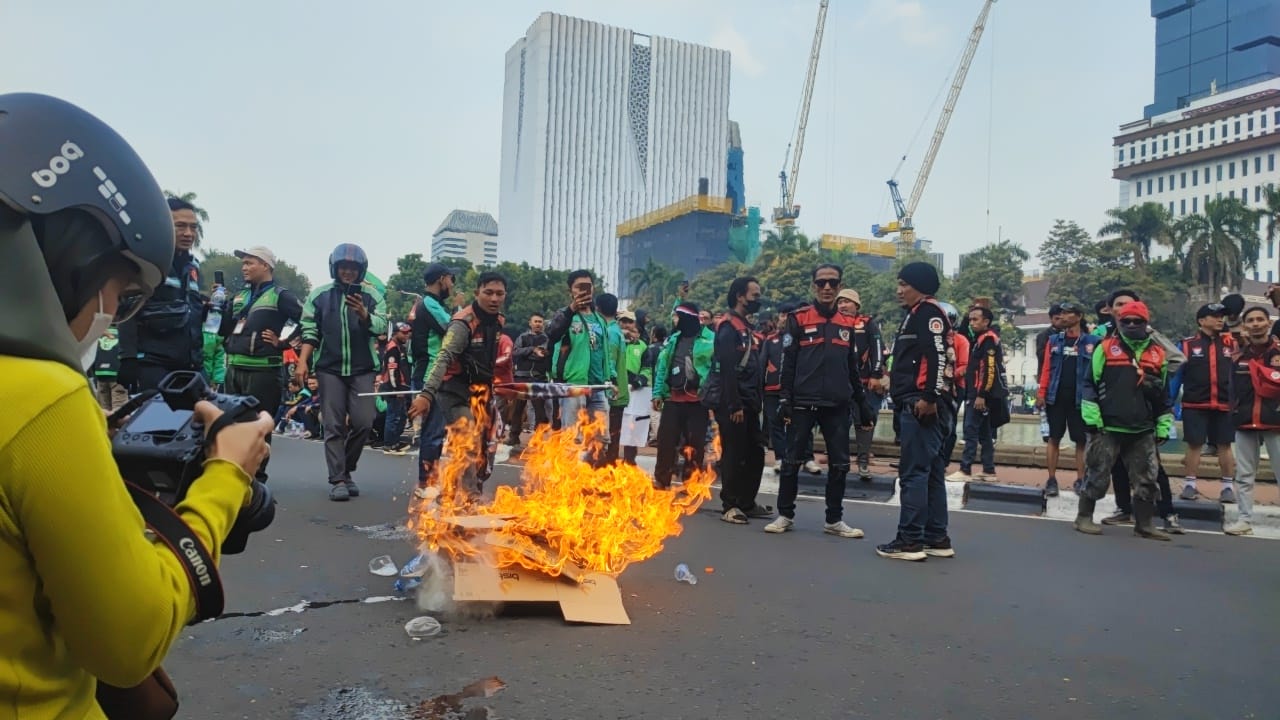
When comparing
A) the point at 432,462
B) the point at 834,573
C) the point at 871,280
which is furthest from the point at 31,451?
the point at 871,280

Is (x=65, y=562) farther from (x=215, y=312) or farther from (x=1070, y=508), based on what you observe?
(x=1070, y=508)

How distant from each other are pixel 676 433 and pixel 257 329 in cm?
428

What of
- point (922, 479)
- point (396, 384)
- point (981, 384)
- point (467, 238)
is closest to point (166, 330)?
point (922, 479)

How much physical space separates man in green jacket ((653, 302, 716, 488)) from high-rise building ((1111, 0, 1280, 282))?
81.7 metres

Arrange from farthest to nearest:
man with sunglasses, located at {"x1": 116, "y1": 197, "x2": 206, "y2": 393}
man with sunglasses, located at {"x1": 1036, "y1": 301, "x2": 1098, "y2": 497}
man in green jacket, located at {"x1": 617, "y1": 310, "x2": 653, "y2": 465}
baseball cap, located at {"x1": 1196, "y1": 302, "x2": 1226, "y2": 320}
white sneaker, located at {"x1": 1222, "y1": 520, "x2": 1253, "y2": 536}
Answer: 1. man in green jacket, located at {"x1": 617, "y1": 310, "x2": 653, "y2": 465}
2. baseball cap, located at {"x1": 1196, "y1": 302, "x2": 1226, "y2": 320}
3. man with sunglasses, located at {"x1": 1036, "y1": 301, "x2": 1098, "y2": 497}
4. white sneaker, located at {"x1": 1222, "y1": 520, "x2": 1253, "y2": 536}
5. man with sunglasses, located at {"x1": 116, "y1": 197, "x2": 206, "y2": 393}

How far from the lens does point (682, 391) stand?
9.23m

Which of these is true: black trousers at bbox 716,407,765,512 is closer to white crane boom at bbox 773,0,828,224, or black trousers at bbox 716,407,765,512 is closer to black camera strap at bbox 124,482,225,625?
black camera strap at bbox 124,482,225,625

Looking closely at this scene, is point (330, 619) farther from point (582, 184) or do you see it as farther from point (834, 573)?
point (582, 184)

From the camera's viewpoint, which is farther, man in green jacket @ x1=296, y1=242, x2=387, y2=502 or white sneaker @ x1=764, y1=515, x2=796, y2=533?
man in green jacket @ x1=296, y1=242, x2=387, y2=502

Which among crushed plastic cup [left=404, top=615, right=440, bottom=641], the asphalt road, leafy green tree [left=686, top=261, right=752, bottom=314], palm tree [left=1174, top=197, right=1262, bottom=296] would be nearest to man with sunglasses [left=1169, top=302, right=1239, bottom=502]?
the asphalt road

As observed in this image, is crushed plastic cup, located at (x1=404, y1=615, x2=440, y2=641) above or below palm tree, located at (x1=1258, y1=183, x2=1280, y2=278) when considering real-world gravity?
below

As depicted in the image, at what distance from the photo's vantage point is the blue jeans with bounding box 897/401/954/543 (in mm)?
6695

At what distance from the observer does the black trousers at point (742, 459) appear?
26.8 feet

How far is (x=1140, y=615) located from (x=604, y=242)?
128m
